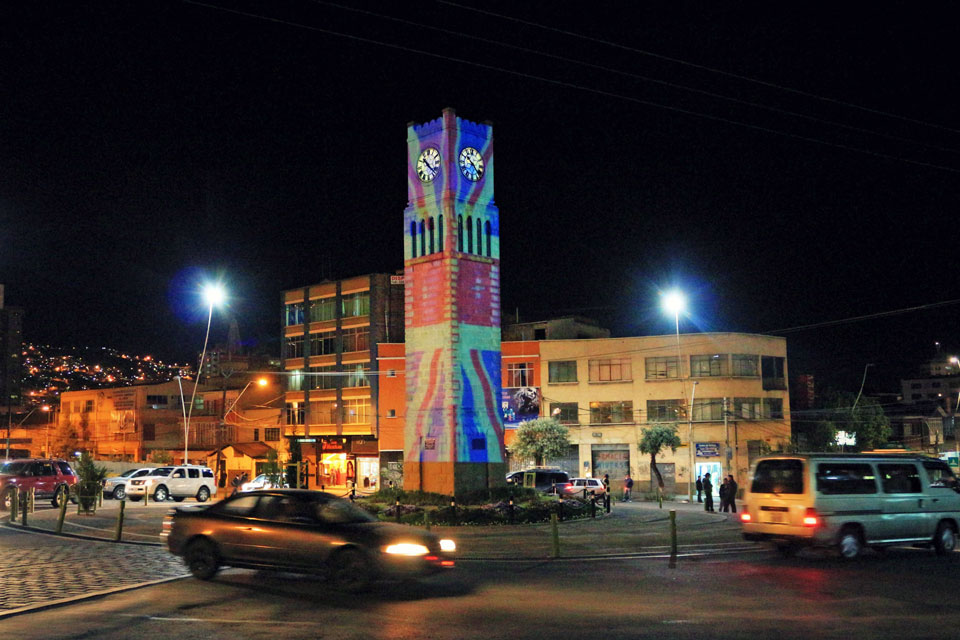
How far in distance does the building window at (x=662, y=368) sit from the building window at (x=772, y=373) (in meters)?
7.39

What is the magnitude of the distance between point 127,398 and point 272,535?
272 ft

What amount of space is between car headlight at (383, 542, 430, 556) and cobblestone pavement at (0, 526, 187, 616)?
13.9ft

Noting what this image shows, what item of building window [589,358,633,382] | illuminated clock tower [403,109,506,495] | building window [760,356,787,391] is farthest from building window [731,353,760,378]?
illuminated clock tower [403,109,506,495]

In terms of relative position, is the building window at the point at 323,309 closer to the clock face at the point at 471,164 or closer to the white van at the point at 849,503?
the clock face at the point at 471,164

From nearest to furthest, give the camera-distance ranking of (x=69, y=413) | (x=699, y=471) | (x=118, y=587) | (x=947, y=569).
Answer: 1. (x=118, y=587)
2. (x=947, y=569)
3. (x=699, y=471)
4. (x=69, y=413)

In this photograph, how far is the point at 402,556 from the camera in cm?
1315

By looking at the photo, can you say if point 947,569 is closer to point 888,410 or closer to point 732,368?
point 732,368

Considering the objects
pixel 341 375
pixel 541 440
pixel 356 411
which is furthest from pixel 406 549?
pixel 341 375

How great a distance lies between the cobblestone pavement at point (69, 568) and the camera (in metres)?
13.1

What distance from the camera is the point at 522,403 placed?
221ft

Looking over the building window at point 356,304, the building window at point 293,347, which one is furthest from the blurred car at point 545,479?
the building window at point 293,347

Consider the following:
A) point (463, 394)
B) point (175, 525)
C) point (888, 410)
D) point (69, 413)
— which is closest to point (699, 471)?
point (463, 394)

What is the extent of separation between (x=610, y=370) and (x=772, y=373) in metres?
12.8

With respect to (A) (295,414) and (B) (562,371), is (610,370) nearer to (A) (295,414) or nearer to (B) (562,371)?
(B) (562,371)
